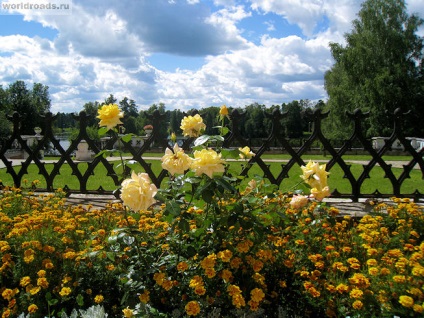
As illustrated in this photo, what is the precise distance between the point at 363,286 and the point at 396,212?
146 centimetres

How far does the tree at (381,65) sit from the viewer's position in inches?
1092

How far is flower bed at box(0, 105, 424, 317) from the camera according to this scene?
2.23m

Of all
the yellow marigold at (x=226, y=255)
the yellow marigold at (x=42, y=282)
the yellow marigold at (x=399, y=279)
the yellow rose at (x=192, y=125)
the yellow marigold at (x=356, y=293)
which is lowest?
the yellow marigold at (x=42, y=282)

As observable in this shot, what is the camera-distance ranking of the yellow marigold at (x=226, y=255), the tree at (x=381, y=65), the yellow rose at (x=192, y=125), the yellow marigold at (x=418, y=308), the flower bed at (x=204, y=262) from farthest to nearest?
the tree at (x=381, y=65) < the yellow rose at (x=192, y=125) < the yellow marigold at (x=226, y=255) < the flower bed at (x=204, y=262) < the yellow marigold at (x=418, y=308)

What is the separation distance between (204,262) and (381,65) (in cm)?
2950

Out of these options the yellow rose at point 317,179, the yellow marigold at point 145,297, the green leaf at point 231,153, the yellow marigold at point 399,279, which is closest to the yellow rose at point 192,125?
the green leaf at point 231,153

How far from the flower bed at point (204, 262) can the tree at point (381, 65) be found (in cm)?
2679

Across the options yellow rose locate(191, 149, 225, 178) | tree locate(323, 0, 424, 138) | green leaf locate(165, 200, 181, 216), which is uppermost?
tree locate(323, 0, 424, 138)

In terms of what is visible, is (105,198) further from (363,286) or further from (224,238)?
(363,286)

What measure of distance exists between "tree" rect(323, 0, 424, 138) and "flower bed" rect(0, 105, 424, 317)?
26793 mm

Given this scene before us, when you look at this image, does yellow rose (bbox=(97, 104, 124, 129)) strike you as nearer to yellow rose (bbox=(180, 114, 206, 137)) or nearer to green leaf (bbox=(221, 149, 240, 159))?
yellow rose (bbox=(180, 114, 206, 137))

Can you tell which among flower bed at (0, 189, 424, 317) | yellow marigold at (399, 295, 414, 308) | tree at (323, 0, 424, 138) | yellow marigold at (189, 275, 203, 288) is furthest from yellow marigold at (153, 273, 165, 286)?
tree at (323, 0, 424, 138)

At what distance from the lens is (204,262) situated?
232 cm

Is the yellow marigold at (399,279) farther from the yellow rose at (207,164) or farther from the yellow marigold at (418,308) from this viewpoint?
the yellow rose at (207,164)
